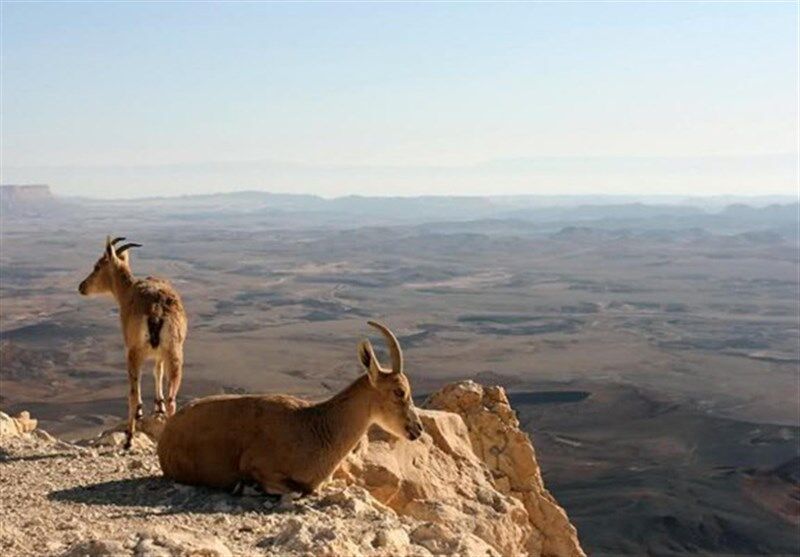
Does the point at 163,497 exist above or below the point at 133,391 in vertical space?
below

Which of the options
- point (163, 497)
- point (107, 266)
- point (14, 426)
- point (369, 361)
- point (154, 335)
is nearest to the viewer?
point (163, 497)

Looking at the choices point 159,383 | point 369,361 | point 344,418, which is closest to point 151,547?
point 344,418

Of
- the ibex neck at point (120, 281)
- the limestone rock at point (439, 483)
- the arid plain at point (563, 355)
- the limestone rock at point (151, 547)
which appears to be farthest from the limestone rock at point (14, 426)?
the arid plain at point (563, 355)

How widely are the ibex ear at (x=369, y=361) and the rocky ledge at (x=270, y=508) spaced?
987 millimetres

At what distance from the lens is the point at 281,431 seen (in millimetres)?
8523

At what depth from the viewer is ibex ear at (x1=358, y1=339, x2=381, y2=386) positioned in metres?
8.63

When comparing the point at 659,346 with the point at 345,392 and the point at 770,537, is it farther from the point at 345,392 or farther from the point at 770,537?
the point at 345,392

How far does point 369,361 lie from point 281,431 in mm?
964

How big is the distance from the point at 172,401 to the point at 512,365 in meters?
66.5

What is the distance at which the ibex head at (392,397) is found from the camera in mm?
8734

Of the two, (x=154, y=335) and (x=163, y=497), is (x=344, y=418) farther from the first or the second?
(x=154, y=335)

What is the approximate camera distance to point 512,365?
251 ft

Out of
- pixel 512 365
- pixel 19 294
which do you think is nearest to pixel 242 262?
pixel 19 294

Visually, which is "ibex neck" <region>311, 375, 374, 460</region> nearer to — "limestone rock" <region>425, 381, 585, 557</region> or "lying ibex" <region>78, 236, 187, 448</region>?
"lying ibex" <region>78, 236, 187, 448</region>
